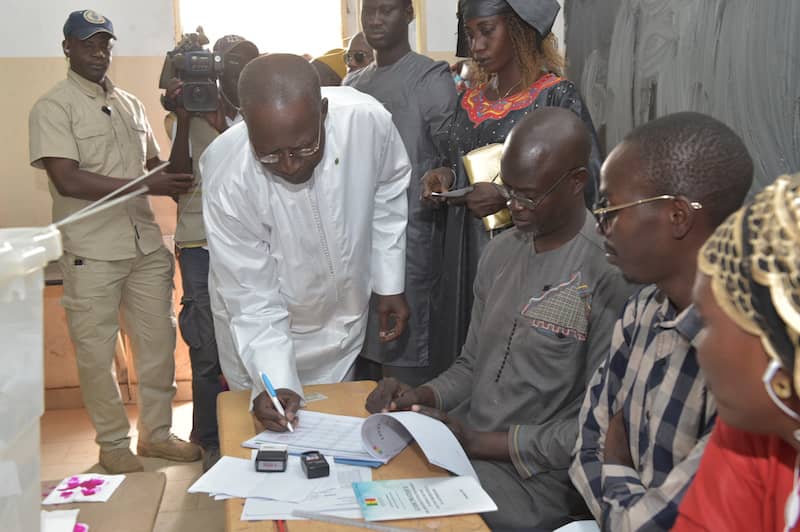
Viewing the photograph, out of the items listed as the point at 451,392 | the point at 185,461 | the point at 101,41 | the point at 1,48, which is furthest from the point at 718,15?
the point at 1,48

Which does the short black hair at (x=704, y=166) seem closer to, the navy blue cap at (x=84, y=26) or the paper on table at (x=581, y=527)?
the paper on table at (x=581, y=527)

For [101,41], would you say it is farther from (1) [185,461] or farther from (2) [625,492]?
(2) [625,492]

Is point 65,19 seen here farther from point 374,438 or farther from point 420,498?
point 420,498

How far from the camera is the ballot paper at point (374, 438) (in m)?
1.28

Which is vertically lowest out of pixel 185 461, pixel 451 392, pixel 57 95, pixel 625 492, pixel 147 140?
pixel 185 461

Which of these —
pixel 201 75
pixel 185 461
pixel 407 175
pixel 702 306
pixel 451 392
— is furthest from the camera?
pixel 185 461

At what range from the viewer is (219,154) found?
2.06 m

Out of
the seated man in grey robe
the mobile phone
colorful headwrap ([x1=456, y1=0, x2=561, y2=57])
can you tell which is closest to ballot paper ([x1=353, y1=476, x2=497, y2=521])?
the seated man in grey robe

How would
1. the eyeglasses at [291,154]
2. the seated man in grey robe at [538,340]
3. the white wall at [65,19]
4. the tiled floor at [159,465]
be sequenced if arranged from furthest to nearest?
the white wall at [65,19], the tiled floor at [159,465], the eyeglasses at [291,154], the seated man in grey robe at [538,340]

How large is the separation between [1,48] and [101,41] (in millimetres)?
1519

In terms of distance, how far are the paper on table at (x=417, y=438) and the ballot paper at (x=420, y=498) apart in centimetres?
4

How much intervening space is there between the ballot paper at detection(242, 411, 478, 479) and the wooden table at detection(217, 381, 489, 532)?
1.2 inches

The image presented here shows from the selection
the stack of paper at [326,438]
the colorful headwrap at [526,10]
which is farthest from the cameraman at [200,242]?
the stack of paper at [326,438]

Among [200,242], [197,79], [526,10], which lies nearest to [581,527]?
[526,10]
